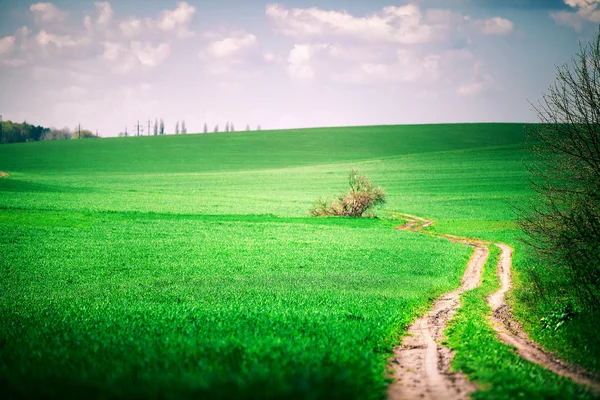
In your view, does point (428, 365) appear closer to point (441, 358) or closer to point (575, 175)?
point (441, 358)

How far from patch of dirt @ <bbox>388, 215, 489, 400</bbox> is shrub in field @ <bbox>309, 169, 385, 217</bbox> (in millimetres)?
32124

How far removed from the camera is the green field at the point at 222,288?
8.02m

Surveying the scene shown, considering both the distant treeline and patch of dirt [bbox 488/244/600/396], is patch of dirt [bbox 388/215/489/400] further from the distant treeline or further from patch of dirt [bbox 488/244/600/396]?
the distant treeline

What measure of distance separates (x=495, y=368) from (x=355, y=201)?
4164 centimetres

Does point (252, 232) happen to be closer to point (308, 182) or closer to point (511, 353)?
point (511, 353)

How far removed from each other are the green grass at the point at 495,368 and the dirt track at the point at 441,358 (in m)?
0.26

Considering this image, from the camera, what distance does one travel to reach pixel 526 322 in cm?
1496

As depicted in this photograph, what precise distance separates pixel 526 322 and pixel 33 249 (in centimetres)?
2727

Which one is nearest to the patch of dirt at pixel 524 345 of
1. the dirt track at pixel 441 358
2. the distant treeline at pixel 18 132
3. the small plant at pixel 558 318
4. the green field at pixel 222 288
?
the dirt track at pixel 441 358

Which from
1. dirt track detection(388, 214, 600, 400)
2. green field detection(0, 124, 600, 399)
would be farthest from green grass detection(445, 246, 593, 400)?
dirt track detection(388, 214, 600, 400)

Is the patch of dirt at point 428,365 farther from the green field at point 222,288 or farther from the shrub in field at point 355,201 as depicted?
the shrub in field at point 355,201

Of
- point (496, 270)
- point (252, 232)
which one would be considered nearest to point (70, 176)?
Answer: point (252, 232)

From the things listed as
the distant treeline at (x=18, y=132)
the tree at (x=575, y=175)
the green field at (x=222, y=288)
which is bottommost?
the green field at (x=222, y=288)

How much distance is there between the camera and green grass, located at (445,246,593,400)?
8070 mm
